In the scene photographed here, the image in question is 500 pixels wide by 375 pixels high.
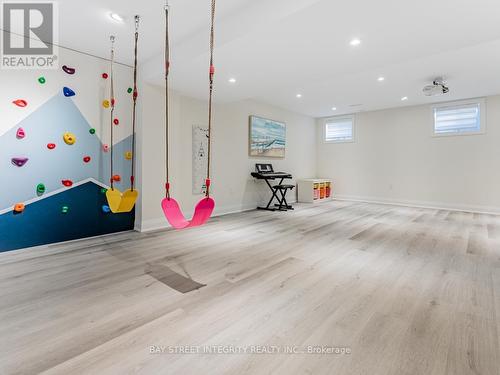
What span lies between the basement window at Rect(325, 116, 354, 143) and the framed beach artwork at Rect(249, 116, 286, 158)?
1.91 meters

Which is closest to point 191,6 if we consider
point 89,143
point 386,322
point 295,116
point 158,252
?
point 89,143

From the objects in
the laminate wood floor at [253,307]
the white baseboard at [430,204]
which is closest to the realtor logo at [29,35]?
the laminate wood floor at [253,307]

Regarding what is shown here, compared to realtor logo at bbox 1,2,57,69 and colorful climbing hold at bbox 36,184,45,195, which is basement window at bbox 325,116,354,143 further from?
colorful climbing hold at bbox 36,184,45,195

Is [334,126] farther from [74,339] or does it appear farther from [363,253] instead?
[74,339]

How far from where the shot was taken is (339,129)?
7945 mm

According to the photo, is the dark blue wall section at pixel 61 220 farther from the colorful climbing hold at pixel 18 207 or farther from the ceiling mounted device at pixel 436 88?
the ceiling mounted device at pixel 436 88

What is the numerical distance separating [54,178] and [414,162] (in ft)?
24.5

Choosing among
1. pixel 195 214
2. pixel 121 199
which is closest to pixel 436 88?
pixel 195 214

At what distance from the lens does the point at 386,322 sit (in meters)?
1.67

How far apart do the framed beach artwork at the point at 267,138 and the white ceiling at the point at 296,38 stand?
5.53ft

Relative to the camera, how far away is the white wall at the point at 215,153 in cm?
407

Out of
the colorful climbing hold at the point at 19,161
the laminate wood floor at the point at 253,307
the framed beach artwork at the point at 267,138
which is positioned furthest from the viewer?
the framed beach artwork at the point at 267,138

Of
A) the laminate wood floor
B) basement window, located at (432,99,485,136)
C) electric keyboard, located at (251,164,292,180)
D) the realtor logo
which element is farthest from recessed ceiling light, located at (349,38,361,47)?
basement window, located at (432,99,485,136)

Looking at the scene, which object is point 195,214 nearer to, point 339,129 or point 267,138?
point 267,138
